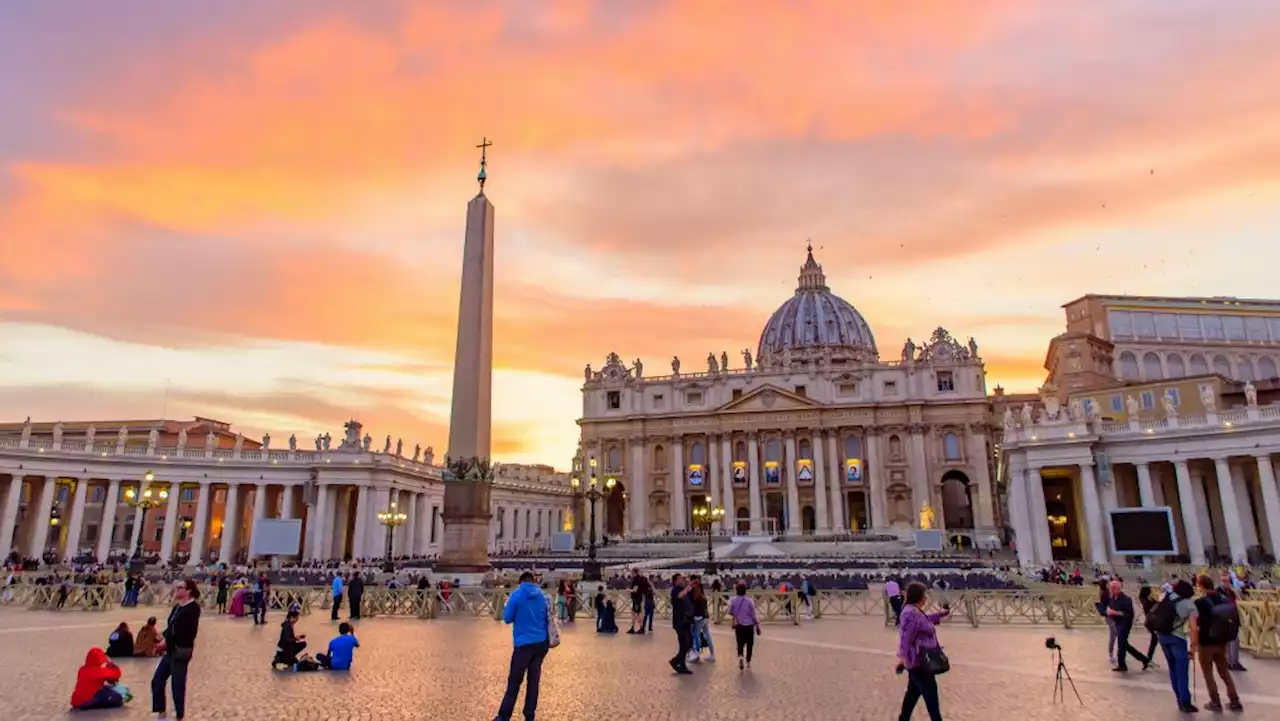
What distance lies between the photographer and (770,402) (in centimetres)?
8019

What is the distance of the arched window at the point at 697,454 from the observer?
3280 inches

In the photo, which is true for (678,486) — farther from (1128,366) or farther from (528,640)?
(528,640)

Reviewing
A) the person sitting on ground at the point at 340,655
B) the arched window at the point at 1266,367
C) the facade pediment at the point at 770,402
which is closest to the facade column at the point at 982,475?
the facade pediment at the point at 770,402

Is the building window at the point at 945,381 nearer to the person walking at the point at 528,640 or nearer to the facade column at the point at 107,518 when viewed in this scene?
the facade column at the point at 107,518

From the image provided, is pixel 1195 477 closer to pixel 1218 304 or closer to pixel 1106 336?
pixel 1106 336

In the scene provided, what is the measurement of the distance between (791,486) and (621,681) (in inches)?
2705

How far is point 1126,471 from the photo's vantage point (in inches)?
1742

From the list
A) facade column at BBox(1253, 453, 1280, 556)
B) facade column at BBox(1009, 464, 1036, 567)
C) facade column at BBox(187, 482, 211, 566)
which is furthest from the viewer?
facade column at BBox(187, 482, 211, 566)

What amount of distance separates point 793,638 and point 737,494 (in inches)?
2611

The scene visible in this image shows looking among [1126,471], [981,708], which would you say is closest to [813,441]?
[1126,471]

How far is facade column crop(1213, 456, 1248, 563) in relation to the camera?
36875mm

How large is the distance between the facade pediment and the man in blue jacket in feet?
242

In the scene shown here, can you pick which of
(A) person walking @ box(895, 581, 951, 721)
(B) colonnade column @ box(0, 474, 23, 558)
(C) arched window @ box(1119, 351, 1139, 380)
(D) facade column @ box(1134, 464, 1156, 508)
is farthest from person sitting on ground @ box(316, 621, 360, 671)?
(C) arched window @ box(1119, 351, 1139, 380)

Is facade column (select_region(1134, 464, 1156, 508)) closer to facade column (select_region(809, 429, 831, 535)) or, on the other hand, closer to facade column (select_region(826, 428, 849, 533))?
facade column (select_region(809, 429, 831, 535))
